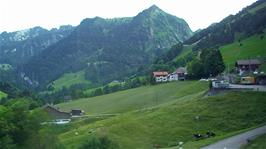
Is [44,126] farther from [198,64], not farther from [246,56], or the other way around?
[246,56]

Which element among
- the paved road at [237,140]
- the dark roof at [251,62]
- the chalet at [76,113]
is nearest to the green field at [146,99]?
the chalet at [76,113]

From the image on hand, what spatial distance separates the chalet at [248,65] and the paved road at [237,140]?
90.2 metres

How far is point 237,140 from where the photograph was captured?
54.8 metres

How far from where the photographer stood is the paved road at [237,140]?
171 ft

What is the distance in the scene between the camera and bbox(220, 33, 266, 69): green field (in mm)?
169000

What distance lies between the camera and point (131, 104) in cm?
12062

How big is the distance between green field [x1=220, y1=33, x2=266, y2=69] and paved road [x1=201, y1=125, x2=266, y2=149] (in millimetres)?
105962

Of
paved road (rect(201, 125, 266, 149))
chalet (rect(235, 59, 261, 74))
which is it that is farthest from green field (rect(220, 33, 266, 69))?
paved road (rect(201, 125, 266, 149))

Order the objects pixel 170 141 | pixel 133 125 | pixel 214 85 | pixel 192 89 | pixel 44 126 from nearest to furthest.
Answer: pixel 44 126 < pixel 170 141 < pixel 133 125 < pixel 214 85 < pixel 192 89

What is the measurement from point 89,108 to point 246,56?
66.7 metres

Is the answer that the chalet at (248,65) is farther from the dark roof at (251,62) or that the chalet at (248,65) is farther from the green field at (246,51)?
the green field at (246,51)

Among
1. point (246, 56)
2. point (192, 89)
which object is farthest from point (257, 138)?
point (246, 56)

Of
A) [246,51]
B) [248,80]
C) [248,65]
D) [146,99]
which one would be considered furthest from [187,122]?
[246,51]

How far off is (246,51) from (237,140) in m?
131
